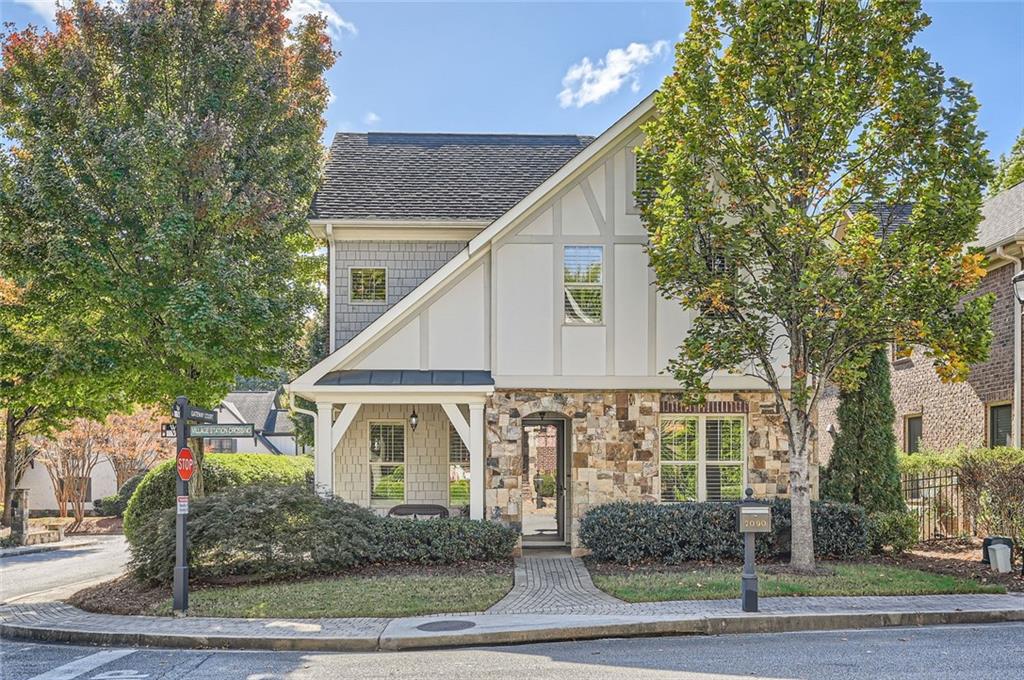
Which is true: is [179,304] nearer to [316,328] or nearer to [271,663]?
[271,663]

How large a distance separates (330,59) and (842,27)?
9091 mm

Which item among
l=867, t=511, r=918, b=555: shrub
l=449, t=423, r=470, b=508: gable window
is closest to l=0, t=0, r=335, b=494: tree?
l=449, t=423, r=470, b=508: gable window

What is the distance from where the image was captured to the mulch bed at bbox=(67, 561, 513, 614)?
1130cm

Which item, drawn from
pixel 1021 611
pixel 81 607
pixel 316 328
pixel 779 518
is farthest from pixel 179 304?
pixel 1021 611

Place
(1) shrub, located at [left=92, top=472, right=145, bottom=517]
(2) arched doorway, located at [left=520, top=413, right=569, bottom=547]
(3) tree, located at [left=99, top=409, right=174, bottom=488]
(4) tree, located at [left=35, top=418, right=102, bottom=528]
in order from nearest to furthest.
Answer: (2) arched doorway, located at [left=520, top=413, right=569, bottom=547]
(4) tree, located at [left=35, top=418, right=102, bottom=528]
(3) tree, located at [left=99, top=409, right=174, bottom=488]
(1) shrub, located at [left=92, top=472, right=145, bottom=517]

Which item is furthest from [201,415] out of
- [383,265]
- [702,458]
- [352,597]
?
[702,458]

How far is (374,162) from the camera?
18.6m

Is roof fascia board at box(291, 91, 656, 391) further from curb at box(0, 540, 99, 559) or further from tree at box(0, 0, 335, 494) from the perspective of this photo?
curb at box(0, 540, 99, 559)

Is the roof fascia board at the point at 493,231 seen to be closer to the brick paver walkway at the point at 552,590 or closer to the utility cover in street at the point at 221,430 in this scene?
the utility cover in street at the point at 221,430

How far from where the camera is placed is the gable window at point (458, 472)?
16078 mm

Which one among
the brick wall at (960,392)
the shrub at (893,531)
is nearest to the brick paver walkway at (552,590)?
the shrub at (893,531)

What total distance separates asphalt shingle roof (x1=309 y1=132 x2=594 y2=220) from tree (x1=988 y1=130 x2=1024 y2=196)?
65.5 feet

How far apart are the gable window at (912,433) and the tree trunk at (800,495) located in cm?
998

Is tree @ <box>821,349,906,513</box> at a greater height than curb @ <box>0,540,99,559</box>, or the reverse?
tree @ <box>821,349,906,513</box>
